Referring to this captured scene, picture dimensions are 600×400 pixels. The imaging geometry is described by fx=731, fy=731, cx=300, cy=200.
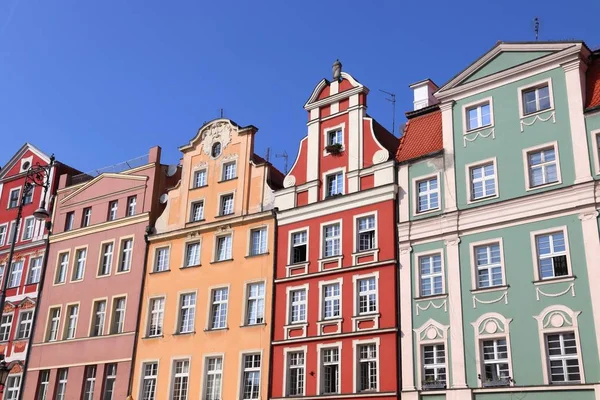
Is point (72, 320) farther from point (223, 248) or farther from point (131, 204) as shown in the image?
point (223, 248)

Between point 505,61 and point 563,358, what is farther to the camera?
point 505,61

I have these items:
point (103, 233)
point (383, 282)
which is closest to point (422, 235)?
point (383, 282)

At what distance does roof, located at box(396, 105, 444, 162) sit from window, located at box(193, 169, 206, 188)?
38.3 feet

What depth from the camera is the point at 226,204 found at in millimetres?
37250

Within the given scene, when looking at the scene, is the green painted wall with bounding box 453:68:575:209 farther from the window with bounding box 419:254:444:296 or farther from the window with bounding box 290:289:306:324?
the window with bounding box 290:289:306:324

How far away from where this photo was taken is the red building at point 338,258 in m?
29.2

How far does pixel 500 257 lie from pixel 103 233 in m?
23.4

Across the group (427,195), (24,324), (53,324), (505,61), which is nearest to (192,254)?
(53,324)

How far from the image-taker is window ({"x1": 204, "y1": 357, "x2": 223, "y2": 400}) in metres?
33.2

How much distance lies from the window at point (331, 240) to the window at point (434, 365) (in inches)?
249

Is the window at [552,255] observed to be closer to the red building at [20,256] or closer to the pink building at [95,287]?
the pink building at [95,287]

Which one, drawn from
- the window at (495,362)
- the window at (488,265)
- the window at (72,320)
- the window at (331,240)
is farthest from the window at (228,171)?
the window at (495,362)

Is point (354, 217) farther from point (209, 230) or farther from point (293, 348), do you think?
point (209, 230)

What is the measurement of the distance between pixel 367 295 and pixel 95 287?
56.2 ft
